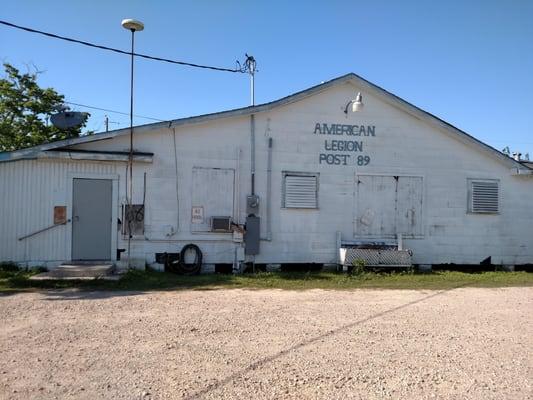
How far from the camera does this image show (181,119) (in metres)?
13.0

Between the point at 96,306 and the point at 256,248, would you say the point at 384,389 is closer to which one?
the point at 96,306

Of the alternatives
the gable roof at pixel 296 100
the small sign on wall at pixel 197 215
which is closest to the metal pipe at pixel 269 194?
the gable roof at pixel 296 100

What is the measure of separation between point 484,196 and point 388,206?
312 centimetres

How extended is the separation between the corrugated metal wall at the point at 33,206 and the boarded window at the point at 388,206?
7767mm

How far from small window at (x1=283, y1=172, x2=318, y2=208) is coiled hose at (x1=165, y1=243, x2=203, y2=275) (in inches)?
106

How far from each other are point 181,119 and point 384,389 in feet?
31.9

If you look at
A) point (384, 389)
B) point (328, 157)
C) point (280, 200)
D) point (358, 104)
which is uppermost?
point (358, 104)

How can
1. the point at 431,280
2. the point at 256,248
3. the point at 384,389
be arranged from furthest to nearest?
the point at 256,248, the point at 431,280, the point at 384,389

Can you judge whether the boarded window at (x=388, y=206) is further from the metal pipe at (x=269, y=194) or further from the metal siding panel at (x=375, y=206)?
the metal pipe at (x=269, y=194)

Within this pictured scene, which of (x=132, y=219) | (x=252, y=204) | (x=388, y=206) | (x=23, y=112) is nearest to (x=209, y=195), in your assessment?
(x=252, y=204)

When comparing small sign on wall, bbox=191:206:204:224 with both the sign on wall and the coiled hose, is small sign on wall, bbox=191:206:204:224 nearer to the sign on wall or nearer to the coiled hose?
the coiled hose

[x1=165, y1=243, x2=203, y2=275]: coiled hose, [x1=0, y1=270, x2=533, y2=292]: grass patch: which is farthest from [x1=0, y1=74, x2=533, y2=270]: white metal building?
[x1=0, y1=270, x2=533, y2=292]: grass patch

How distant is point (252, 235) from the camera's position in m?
13.3

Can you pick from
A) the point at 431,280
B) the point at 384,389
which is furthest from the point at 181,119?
the point at 384,389
